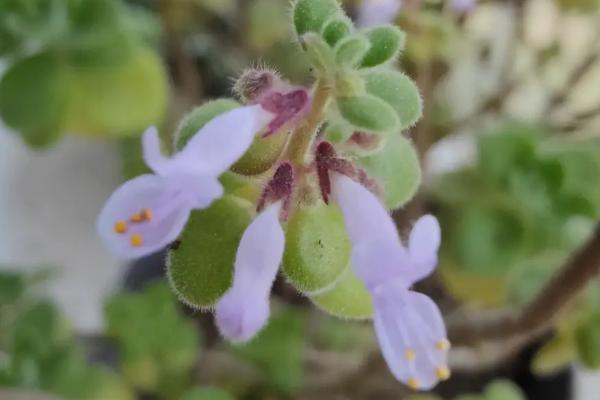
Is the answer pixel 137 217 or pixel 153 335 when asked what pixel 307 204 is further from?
pixel 153 335

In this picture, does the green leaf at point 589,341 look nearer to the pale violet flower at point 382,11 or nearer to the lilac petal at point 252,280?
the pale violet flower at point 382,11

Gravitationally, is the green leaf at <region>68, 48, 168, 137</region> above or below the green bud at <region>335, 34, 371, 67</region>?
below

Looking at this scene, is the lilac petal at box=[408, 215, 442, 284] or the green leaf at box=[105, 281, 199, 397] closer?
the lilac petal at box=[408, 215, 442, 284]

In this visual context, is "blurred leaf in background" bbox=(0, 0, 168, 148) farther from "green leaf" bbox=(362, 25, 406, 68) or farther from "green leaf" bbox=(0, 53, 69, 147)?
→ "green leaf" bbox=(362, 25, 406, 68)

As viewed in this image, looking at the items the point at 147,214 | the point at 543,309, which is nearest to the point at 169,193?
the point at 147,214

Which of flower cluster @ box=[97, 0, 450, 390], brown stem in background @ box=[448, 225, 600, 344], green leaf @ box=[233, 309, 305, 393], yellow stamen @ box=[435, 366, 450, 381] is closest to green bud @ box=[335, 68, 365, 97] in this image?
flower cluster @ box=[97, 0, 450, 390]

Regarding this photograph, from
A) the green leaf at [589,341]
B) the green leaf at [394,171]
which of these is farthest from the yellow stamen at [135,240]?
the green leaf at [589,341]
